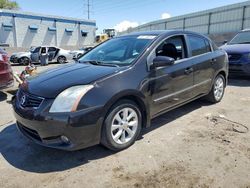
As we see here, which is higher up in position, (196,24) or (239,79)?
(196,24)

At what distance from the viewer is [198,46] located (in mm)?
4969

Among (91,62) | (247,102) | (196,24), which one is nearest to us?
(91,62)

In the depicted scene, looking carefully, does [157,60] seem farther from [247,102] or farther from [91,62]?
[247,102]

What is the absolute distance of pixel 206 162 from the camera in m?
3.16

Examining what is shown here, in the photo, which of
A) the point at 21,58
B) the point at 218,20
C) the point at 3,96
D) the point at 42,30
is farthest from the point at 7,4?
the point at 3,96

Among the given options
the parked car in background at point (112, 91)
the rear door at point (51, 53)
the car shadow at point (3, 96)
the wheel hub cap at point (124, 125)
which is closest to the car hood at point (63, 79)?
the parked car in background at point (112, 91)

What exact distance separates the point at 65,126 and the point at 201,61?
122 inches

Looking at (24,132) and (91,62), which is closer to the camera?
(24,132)

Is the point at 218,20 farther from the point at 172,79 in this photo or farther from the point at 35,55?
the point at 172,79

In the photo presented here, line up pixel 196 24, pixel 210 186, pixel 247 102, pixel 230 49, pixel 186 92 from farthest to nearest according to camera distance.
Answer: pixel 196 24 < pixel 230 49 < pixel 247 102 < pixel 186 92 < pixel 210 186

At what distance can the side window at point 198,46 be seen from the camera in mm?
4764

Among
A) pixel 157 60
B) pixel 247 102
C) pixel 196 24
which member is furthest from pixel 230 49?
pixel 196 24

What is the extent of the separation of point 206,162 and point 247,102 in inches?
133

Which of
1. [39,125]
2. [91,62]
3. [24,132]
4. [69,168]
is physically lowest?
[69,168]
